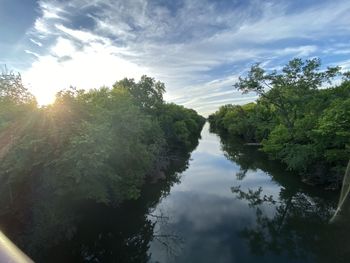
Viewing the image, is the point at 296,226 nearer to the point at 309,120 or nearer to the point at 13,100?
the point at 309,120

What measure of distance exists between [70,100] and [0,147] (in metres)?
4.39

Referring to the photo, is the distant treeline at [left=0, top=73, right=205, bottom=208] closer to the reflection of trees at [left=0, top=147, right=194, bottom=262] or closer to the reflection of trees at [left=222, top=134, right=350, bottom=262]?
the reflection of trees at [left=0, top=147, right=194, bottom=262]

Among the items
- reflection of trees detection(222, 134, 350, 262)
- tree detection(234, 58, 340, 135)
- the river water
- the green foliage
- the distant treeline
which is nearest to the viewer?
reflection of trees detection(222, 134, 350, 262)

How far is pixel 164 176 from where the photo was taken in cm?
2977

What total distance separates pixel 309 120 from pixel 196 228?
659 inches

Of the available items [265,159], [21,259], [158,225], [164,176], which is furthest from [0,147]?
[265,159]

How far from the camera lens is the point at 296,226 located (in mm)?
15883

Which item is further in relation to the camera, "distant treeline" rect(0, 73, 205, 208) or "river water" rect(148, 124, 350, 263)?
"distant treeline" rect(0, 73, 205, 208)

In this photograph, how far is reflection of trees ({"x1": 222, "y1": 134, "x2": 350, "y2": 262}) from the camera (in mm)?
12920

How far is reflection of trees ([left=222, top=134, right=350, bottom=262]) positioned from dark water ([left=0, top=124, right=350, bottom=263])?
0.04 metres

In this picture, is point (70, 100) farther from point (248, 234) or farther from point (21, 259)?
point (21, 259)

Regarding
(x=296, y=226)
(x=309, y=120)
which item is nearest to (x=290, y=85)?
(x=309, y=120)

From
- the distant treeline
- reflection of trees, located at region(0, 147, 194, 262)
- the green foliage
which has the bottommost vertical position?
reflection of trees, located at region(0, 147, 194, 262)

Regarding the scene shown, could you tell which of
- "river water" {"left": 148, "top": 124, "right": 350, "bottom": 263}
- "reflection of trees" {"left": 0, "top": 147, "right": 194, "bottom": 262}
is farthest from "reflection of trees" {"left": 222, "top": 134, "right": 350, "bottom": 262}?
"reflection of trees" {"left": 0, "top": 147, "right": 194, "bottom": 262}
